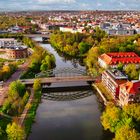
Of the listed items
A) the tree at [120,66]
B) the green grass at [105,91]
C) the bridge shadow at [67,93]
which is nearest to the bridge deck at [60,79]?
the bridge shadow at [67,93]

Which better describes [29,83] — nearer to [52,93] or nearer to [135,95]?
[52,93]

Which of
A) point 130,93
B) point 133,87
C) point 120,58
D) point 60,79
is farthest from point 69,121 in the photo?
point 120,58

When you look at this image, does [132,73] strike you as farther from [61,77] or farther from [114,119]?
[114,119]

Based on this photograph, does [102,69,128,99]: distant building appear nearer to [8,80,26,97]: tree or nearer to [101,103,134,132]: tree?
[101,103,134,132]: tree

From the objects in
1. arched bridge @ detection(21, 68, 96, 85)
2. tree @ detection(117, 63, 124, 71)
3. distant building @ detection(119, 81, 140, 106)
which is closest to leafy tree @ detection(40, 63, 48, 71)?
arched bridge @ detection(21, 68, 96, 85)

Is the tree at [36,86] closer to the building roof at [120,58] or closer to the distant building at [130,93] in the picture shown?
the distant building at [130,93]
